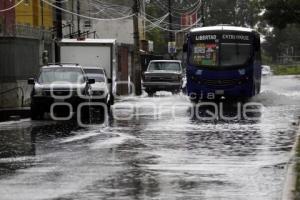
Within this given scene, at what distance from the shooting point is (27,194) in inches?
391

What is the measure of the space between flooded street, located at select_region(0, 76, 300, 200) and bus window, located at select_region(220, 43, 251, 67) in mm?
7698

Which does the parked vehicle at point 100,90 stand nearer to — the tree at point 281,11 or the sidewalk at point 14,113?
the sidewalk at point 14,113

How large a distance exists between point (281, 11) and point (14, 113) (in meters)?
19.2

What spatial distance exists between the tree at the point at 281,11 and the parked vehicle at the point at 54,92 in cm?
1612

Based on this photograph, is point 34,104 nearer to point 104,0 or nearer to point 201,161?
point 201,161

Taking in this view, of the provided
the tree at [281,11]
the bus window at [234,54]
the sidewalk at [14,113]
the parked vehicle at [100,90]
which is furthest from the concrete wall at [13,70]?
the tree at [281,11]

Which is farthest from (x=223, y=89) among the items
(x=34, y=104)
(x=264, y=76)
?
(x=264, y=76)

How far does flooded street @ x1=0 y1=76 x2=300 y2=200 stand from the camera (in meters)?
10.2

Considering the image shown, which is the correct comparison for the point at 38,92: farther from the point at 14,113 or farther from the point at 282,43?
the point at 282,43

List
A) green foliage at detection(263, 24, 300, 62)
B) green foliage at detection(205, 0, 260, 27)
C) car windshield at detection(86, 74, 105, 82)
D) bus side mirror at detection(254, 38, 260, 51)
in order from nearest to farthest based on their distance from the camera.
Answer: car windshield at detection(86, 74, 105, 82), bus side mirror at detection(254, 38, 260, 51), green foliage at detection(263, 24, 300, 62), green foliage at detection(205, 0, 260, 27)

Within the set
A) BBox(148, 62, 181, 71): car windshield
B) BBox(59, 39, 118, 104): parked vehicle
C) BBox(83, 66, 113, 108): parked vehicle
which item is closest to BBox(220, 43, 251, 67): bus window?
BBox(83, 66, 113, 108): parked vehicle

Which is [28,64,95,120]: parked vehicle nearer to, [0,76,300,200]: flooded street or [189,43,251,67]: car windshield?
[0,76,300,200]: flooded street

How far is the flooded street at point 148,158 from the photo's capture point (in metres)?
10.2

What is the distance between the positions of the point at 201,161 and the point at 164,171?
1371 millimetres
